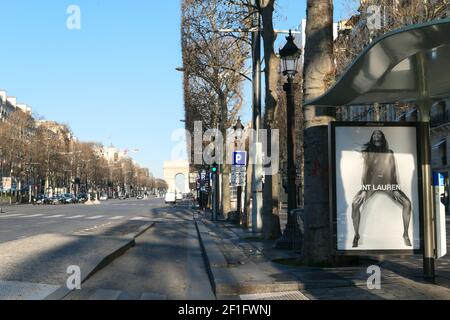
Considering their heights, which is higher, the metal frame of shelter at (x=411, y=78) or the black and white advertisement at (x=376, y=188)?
the metal frame of shelter at (x=411, y=78)

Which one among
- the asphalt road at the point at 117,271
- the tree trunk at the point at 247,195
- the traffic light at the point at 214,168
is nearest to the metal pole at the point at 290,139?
the asphalt road at the point at 117,271

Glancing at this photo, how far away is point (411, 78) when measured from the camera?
8.70m

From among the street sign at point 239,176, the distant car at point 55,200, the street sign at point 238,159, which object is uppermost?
the street sign at point 238,159

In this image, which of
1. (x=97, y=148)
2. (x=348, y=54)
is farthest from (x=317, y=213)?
(x=97, y=148)

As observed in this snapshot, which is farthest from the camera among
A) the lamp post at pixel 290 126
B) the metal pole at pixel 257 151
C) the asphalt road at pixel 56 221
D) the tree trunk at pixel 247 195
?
the tree trunk at pixel 247 195

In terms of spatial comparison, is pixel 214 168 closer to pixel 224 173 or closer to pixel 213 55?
A: pixel 224 173

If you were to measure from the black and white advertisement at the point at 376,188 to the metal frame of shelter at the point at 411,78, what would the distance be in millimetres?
316

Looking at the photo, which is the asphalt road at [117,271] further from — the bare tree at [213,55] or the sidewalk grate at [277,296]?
the bare tree at [213,55]

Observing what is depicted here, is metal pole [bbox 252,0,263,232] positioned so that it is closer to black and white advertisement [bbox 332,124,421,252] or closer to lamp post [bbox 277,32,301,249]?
lamp post [bbox 277,32,301,249]

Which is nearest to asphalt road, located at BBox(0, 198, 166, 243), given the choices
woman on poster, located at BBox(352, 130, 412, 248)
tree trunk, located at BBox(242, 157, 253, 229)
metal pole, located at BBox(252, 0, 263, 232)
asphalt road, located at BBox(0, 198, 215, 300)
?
asphalt road, located at BBox(0, 198, 215, 300)

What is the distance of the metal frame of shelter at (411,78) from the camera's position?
22.5ft

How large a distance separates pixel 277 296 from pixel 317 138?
3.56 meters

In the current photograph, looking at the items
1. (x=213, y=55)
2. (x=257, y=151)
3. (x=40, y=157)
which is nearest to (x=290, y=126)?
(x=257, y=151)

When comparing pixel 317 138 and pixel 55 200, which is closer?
pixel 317 138
